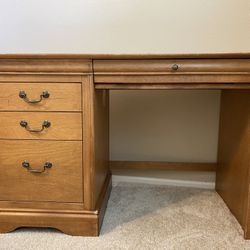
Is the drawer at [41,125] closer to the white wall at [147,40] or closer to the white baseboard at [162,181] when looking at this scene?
the white wall at [147,40]

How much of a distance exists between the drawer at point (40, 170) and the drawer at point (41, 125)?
0.03 meters

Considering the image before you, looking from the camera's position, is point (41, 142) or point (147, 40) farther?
point (147, 40)

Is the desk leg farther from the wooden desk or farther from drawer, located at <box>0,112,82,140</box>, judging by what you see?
drawer, located at <box>0,112,82,140</box>

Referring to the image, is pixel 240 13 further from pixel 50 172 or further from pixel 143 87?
pixel 50 172

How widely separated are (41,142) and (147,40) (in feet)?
2.76

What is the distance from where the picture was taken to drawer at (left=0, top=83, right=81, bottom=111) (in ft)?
3.24

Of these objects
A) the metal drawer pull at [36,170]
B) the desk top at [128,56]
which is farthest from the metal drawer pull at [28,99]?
the metal drawer pull at [36,170]

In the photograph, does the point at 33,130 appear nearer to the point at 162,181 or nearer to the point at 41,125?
the point at 41,125

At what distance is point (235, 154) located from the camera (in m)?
1.22

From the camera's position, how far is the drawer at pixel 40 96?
3.24 ft

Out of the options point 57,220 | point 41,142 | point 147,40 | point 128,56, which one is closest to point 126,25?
point 147,40

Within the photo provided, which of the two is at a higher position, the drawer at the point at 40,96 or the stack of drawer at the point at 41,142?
the drawer at the point at 40,96

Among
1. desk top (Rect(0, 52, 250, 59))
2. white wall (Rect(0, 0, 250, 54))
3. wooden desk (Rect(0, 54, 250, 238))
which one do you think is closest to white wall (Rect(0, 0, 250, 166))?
white wall (Rect(0, 0, 250, 54))

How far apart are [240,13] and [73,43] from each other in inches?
36.3
